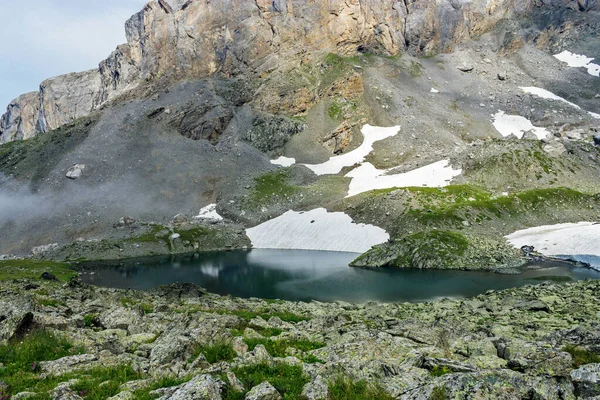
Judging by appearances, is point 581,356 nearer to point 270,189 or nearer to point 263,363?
point 263,363

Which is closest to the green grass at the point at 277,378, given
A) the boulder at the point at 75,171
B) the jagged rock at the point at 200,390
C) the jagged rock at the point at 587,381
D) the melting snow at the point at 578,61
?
the jagged rock at the point at 200,390

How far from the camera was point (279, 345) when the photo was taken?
15.4 metres

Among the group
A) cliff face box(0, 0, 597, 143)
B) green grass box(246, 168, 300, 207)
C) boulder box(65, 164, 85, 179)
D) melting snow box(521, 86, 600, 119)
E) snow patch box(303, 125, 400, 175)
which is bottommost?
green grass box(246, 168, 300, 207)

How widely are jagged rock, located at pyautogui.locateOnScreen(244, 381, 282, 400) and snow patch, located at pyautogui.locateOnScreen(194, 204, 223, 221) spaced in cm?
11654

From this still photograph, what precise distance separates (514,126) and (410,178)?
72.2 meters

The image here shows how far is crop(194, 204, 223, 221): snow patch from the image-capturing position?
406 ft

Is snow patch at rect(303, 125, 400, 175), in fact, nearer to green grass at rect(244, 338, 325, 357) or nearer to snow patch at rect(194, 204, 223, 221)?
snow patch at rect(194, 204, 223, 221)

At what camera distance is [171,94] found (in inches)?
6703

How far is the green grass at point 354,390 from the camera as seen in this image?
9.29 meters

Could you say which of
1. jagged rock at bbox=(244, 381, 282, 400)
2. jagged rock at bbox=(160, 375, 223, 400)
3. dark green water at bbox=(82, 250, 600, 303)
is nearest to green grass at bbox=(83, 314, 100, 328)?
jagged rock at bbox=(160, 375, 223, 400)

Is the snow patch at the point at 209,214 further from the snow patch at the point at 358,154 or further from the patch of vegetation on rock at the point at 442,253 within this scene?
the patch of vegetation on rock at the point at 442,253

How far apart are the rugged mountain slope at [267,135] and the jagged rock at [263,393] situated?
81.6 m

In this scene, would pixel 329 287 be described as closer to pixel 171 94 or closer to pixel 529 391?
pixel 529 391

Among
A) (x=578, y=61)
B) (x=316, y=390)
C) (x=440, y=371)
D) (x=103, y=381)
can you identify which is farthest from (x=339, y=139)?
(x=316, y=390)
